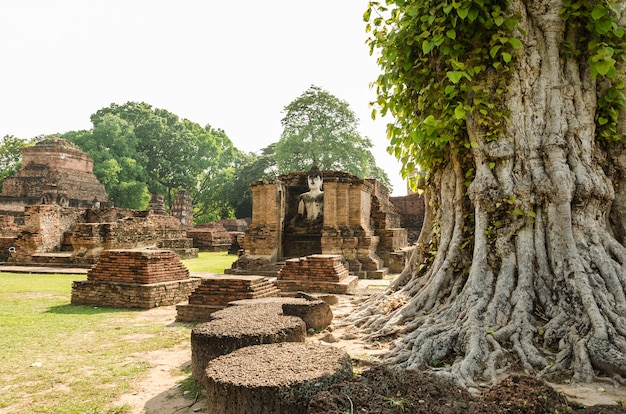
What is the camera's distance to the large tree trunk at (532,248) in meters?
3.46

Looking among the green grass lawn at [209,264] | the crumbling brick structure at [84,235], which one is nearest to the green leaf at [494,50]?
the green grass lawn at [209,264]

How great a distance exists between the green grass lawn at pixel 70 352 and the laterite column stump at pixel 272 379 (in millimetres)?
1106

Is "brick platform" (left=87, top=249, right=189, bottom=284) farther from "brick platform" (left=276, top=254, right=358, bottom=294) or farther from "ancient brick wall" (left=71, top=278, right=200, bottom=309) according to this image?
"brick platform" (left=276, top=254, right=358, bottom=294)

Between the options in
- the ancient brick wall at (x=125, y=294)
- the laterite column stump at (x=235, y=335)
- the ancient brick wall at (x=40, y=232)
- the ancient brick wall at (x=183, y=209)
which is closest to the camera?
the laterite column stump at (x=235, y=335)

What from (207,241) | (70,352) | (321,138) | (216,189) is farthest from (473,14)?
(216,189)

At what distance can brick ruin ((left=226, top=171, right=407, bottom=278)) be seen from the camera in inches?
512

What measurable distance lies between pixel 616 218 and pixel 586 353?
212 centimetres

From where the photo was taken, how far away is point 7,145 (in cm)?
3741

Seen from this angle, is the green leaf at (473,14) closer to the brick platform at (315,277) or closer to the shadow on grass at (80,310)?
the brick platform at (315,277)

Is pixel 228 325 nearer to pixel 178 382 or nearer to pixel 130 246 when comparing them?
pixel 178 382

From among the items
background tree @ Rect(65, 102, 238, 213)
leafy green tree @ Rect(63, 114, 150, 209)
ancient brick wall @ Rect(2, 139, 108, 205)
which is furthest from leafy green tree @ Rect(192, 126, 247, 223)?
ancient brick wall @ Rect(2, 139, 108, 205)

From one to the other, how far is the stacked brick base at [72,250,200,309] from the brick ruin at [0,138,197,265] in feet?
26.4

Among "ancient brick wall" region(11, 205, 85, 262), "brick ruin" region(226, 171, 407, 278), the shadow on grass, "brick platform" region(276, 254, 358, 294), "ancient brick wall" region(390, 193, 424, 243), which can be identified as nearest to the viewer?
the shadow on grass

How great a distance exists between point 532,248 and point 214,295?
444cm
